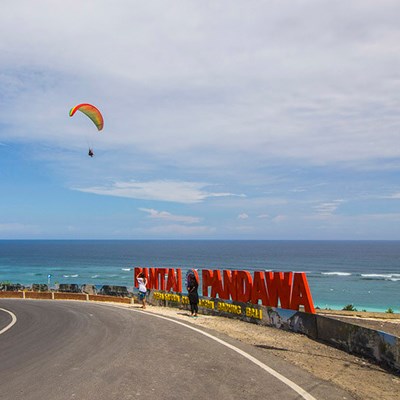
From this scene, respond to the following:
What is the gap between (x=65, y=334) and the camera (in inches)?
504

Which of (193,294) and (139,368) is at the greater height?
(193,294)

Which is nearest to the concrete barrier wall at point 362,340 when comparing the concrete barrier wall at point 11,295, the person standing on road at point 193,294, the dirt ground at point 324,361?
the dirt ground at point 324,361

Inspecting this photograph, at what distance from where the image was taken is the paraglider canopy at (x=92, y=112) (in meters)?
23.9

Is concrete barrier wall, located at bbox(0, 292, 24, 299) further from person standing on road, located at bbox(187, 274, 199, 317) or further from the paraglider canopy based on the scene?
person standing on road, located at bbox(187, 274, 199, 317)

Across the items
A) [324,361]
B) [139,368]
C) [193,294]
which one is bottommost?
[324,361]

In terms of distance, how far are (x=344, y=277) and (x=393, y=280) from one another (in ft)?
Result: 37.5

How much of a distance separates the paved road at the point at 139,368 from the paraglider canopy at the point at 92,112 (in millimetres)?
13822

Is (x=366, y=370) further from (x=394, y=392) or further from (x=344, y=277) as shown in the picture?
(x=344, y=277)

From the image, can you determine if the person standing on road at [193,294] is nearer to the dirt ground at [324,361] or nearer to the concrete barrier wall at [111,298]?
the dirt ground at [324,361]

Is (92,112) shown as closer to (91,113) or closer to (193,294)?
(91,113)

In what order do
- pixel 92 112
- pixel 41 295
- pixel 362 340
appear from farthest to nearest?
pixel 41 295, pixel 92 112, pixel 362 340

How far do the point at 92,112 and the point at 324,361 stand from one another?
19735mm

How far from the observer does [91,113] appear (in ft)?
82.2

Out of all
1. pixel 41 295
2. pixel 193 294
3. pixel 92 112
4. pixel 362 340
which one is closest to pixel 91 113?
pixel 92 112
